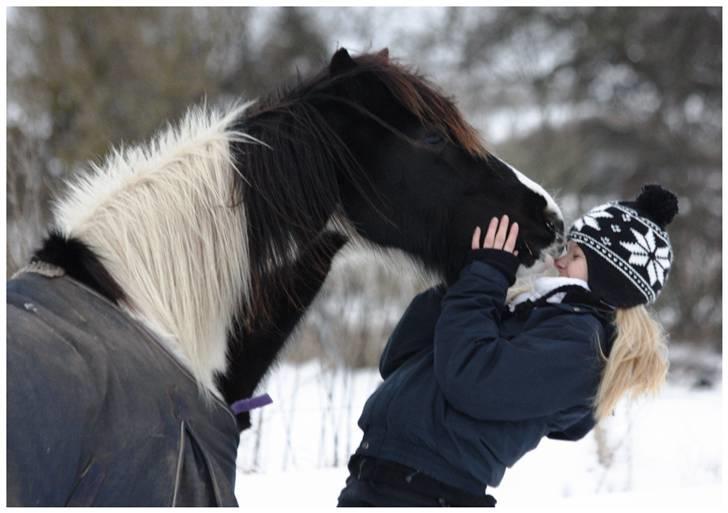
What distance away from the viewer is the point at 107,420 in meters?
1.66

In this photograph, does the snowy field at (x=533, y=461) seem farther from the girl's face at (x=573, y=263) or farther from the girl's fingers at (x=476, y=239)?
the girl's fingers at (x=476, y=239)

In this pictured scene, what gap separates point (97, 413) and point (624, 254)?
4.57 feet

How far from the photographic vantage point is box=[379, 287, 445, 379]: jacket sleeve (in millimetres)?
2342

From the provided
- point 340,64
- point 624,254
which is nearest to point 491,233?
point 624,254

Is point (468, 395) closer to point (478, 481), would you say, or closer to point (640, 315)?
point (478, 481)

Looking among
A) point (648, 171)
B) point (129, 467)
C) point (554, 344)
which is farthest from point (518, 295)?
point (648, 171)

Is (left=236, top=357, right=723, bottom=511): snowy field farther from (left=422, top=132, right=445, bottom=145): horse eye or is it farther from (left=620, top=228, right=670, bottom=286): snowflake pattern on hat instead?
(left=422, top=132, right=445, bottom=145): horse eye

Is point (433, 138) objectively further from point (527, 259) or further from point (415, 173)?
point (527, 259)

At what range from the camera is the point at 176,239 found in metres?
1.95

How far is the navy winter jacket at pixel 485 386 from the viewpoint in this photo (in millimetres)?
2016

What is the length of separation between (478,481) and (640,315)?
0.64 meters

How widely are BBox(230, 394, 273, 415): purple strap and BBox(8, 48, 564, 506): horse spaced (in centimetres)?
3

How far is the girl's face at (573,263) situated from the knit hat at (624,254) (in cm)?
2

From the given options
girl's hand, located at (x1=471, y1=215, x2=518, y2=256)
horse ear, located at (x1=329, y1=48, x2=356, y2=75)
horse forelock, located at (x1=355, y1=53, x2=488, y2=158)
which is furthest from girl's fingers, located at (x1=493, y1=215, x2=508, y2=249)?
horse ear, located at (x1=329, y1=48, x2=356, y2=75)
